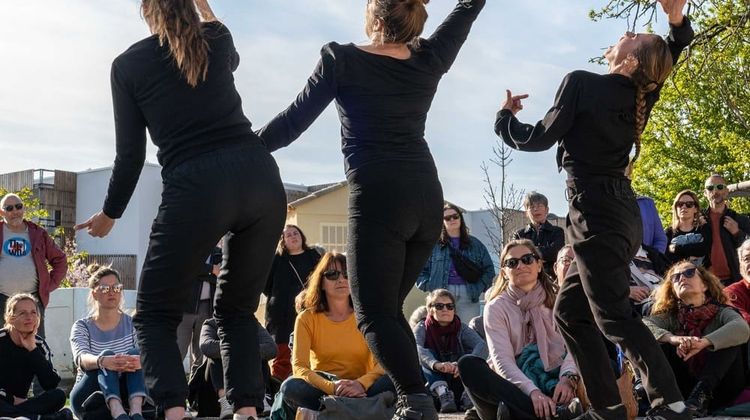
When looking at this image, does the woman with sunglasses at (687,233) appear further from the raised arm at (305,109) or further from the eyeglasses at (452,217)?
the raised arm at (305,109)

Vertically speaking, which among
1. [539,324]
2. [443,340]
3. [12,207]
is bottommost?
[443,340]

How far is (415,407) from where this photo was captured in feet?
12.6

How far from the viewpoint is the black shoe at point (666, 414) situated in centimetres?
391

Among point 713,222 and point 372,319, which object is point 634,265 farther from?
point 372,319

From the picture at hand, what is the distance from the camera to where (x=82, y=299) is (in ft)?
45.4

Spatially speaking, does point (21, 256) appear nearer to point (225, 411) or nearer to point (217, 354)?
point (217, 354)

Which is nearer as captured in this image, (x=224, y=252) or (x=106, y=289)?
(x=224, y=252)

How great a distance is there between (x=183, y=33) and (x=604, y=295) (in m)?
2.07

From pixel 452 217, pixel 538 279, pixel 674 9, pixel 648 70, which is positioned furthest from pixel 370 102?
pixel 452 217

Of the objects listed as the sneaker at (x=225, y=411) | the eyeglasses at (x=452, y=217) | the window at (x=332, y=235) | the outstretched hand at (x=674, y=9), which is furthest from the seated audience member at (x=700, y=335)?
the window at (x=332, y=235)

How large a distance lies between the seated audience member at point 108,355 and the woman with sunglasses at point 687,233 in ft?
15.5

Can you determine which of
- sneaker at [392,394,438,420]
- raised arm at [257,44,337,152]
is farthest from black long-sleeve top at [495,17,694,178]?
sneaker at [392,394,438,420]

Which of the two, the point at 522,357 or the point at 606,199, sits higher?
the point at 606,199

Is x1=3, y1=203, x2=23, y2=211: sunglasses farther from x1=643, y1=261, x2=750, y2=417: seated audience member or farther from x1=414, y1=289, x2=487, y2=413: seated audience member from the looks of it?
x1=643, y1=261, x2=750, y2=417: seated audience member
